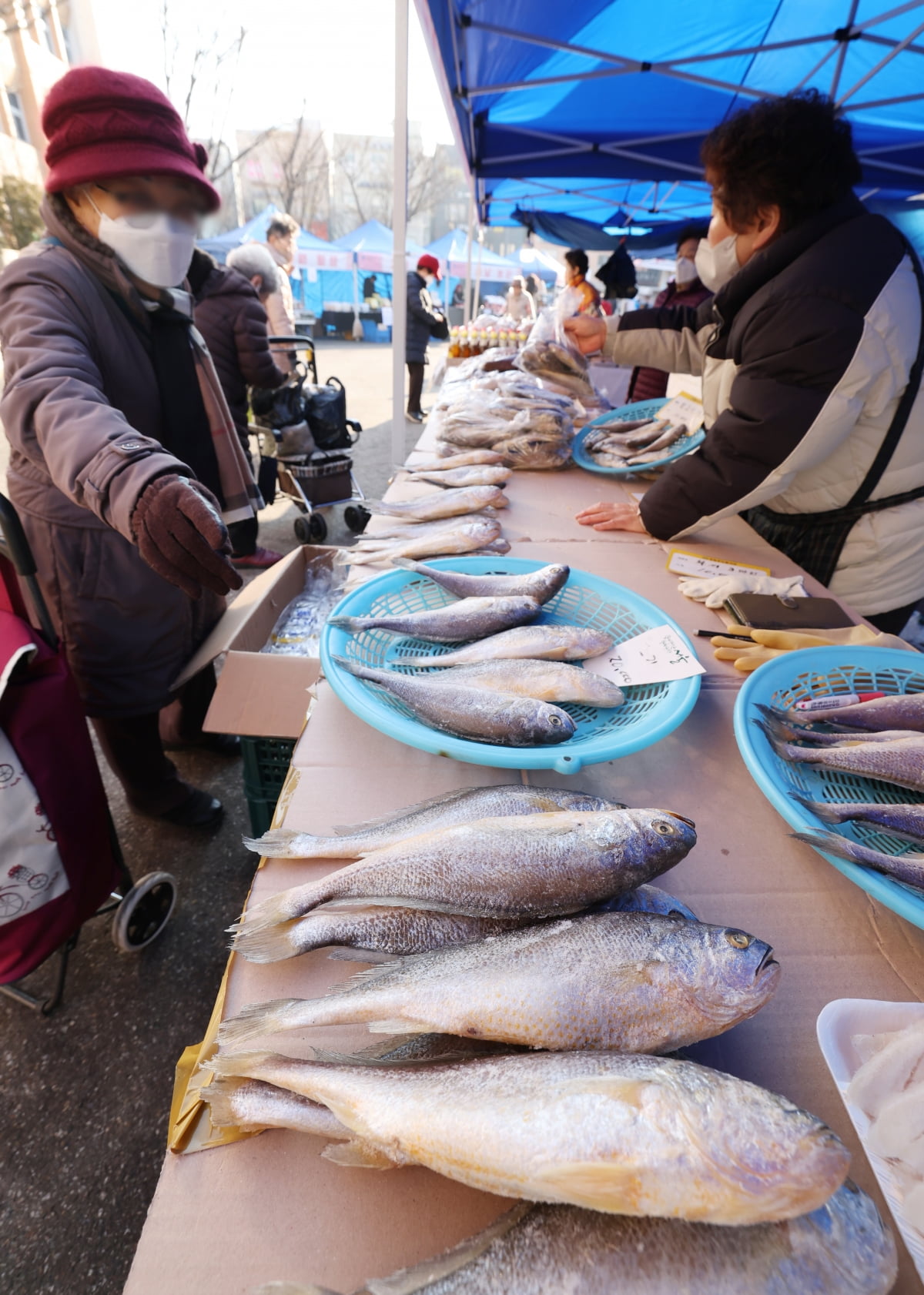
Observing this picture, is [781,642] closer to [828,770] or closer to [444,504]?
[828,770]

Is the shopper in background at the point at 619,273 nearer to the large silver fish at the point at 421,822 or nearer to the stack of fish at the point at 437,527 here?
the stack of fish at the point at 437,527

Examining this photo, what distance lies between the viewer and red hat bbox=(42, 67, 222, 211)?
2074 mm

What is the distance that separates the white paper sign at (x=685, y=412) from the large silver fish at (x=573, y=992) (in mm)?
3381

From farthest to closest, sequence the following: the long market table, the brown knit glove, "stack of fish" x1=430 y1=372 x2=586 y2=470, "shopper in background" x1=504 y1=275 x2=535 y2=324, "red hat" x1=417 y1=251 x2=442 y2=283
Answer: "red hat" x1=417 y1=251 x2=442 y2=283 → "shopper in background" x1=504 y1=275 x2=535 y2=324 → "stack of fish" x1=430 y1=372 x2=586 y2=470 → the brown knit glove → the long market table

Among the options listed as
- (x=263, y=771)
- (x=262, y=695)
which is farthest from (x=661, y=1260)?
(x=263, y=771)

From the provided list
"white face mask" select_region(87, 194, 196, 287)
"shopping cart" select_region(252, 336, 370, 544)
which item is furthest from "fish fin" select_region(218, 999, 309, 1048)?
"shopping cart" select_region(252, 336, 370, 544)

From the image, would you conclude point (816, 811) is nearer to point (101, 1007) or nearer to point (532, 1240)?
point (532, 1240)

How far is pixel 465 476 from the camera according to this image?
11.4 feet

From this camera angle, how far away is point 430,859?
3.63 feet

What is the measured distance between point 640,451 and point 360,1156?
12.3 feet

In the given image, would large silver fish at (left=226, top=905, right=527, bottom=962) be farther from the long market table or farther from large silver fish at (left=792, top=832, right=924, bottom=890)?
large silver fish at (left=792, top=832, right=924, bottom=890)

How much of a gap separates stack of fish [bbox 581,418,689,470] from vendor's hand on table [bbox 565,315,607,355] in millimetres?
715

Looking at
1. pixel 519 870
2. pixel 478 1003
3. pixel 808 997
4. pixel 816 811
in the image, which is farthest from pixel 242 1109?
pixel 816 811

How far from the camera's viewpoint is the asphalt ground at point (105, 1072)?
1713 mm
